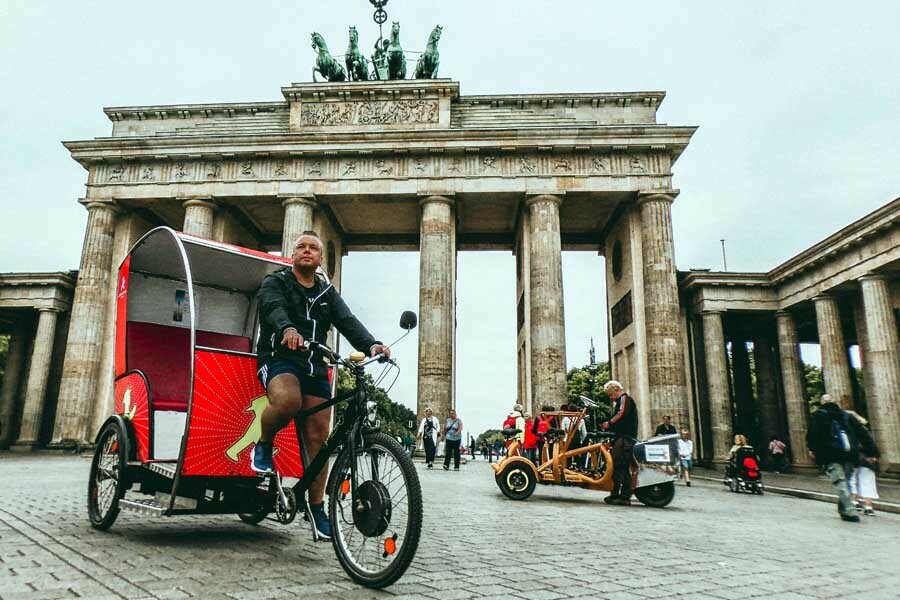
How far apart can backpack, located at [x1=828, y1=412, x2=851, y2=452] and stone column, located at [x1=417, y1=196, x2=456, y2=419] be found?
1749cm

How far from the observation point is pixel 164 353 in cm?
609

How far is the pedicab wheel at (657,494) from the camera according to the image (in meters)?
9.63

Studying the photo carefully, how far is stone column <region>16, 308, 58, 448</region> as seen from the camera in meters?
27.3

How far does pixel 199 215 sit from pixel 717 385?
2647cm

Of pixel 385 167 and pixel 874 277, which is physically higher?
pixel 385 167

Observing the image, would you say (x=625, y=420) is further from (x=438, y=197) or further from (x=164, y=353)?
(x=438, y=197)

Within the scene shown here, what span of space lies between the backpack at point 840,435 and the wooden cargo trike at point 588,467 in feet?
7.73

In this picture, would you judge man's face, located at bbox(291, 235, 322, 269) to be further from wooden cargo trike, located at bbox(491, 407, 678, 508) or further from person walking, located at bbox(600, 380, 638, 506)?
wooden cargo trike, located at bbox(491, 407, 678, 508)

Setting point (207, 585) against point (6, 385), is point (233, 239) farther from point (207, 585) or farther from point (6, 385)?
point (207, 585)

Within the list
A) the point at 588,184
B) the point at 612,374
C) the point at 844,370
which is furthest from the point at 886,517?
the point at 612,374

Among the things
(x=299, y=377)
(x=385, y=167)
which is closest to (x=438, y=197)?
(x=385, y=167)

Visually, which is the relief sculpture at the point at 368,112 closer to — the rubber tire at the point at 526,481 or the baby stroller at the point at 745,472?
the baby stroller at the point at 745,472

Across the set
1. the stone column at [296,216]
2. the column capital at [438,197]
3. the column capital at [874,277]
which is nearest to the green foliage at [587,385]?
the column capital at [438,197]

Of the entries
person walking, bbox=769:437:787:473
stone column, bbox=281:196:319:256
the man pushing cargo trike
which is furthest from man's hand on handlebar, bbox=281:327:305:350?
person walking, bbox=769:437:787:473
